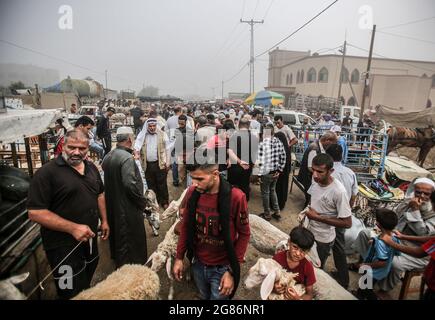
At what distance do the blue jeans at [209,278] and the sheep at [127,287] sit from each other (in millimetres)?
363

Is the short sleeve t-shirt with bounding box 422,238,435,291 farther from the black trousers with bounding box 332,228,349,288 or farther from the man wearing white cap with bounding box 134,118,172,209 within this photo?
the man wearing white cap with bounding box 134,118,172,209

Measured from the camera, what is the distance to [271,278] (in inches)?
73.1

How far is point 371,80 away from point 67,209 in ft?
151

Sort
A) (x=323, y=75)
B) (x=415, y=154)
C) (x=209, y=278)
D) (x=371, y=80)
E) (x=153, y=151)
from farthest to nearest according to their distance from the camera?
(x=323, y=75), (x=371, y=80), (x=415, y=154), (x=153, y=151), (x=209, y=278)

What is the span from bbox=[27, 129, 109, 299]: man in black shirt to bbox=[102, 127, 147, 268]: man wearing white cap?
44 centimetres

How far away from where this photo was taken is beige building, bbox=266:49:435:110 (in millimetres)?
38031

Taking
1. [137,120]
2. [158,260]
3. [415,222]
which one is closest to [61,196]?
[158,260]

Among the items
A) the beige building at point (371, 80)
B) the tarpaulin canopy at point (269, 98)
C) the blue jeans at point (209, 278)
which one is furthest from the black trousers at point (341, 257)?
the beige building at point (371, 80)

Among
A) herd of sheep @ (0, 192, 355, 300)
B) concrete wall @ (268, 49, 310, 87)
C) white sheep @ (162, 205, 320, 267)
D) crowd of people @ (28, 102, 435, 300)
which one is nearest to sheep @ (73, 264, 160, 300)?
herd of sheep @ (0, 192, 355, 300)

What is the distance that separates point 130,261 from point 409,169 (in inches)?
276

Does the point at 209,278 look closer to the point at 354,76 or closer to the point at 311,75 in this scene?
the point at 311,75

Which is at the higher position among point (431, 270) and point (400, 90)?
point (400, 90)

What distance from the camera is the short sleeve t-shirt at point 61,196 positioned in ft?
6.82
